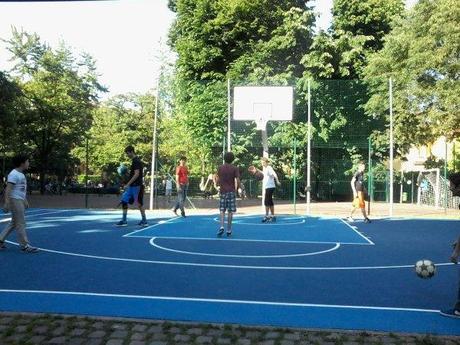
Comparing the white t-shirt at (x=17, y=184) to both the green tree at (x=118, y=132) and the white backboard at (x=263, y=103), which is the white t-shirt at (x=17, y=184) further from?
the green tree at (x=118, y=132)

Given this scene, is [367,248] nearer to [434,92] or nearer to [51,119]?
[434,92]

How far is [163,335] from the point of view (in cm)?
468

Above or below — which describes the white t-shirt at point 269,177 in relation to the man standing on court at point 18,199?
above

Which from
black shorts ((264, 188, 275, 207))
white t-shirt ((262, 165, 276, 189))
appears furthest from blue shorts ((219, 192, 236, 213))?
white t-shirt ((262, 165, 276, 189))

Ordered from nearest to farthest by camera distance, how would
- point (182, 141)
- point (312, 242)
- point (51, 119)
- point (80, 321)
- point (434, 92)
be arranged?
point (80, 321) → point (312, 242) → point (434, 92) → point (51, 119) → point (182, 141)

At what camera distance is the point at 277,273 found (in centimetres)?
763

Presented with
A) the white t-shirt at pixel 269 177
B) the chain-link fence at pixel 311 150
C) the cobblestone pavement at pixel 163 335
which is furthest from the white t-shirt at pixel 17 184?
the chain-link fence at pixel 311 150

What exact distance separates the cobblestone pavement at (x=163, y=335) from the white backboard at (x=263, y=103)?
56.4 ft

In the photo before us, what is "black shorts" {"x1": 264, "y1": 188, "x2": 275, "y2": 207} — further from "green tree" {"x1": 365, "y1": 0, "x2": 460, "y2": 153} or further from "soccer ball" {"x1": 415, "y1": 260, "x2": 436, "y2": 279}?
"green tree" {"x1": 365, "y1": 0, "x2": 460, "y2": 153}

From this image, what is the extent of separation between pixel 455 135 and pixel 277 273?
23.9m

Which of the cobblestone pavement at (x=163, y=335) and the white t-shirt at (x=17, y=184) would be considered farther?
the white t-shirt at (x=17, y=184)

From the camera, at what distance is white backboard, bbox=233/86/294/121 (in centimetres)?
2167

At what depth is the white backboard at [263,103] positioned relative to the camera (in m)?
21.7

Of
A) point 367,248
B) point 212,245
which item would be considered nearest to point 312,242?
point 367,248
